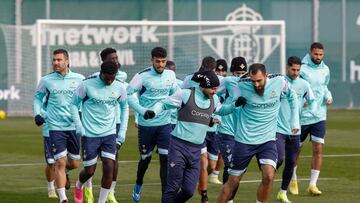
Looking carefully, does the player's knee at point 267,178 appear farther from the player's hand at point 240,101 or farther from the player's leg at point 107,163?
the player's leg at point 107,163

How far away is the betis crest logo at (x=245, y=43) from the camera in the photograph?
4447 centimetres

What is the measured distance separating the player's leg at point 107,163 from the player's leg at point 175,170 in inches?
57.5

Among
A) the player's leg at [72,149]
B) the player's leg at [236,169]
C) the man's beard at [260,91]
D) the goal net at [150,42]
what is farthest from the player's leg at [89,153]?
the goal net at [150,42]

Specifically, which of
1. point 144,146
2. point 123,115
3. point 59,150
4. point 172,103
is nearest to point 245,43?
point 144,146

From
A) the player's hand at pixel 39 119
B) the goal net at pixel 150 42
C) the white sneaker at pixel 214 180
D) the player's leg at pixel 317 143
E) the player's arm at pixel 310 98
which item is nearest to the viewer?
the player's hand at pixel 39 119

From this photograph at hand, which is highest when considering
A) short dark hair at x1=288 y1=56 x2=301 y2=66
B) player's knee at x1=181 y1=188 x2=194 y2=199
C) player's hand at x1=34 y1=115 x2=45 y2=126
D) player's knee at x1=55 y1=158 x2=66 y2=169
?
short dark hair at x1=288 y1=56 x2=301 y2=66

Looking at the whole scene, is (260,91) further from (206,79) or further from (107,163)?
(107,163)

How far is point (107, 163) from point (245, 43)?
27.8 meters

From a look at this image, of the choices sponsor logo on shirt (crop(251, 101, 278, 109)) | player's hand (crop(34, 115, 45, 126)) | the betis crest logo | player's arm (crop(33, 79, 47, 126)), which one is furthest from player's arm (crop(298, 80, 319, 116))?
the betis crest logo

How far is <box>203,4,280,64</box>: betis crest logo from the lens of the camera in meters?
44.5

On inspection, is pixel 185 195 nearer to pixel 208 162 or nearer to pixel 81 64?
pixel 208 162

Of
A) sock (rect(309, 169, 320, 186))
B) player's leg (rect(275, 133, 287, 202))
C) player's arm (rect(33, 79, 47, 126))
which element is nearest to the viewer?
player's leg (rect(275, 133, 287, 202))

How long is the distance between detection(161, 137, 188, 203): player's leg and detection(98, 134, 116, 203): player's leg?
1460 millimetres

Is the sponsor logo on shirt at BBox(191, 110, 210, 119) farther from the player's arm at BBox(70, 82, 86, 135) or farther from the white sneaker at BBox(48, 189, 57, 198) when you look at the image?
the white sneaker at BBox(48, 189, 57, 198)
